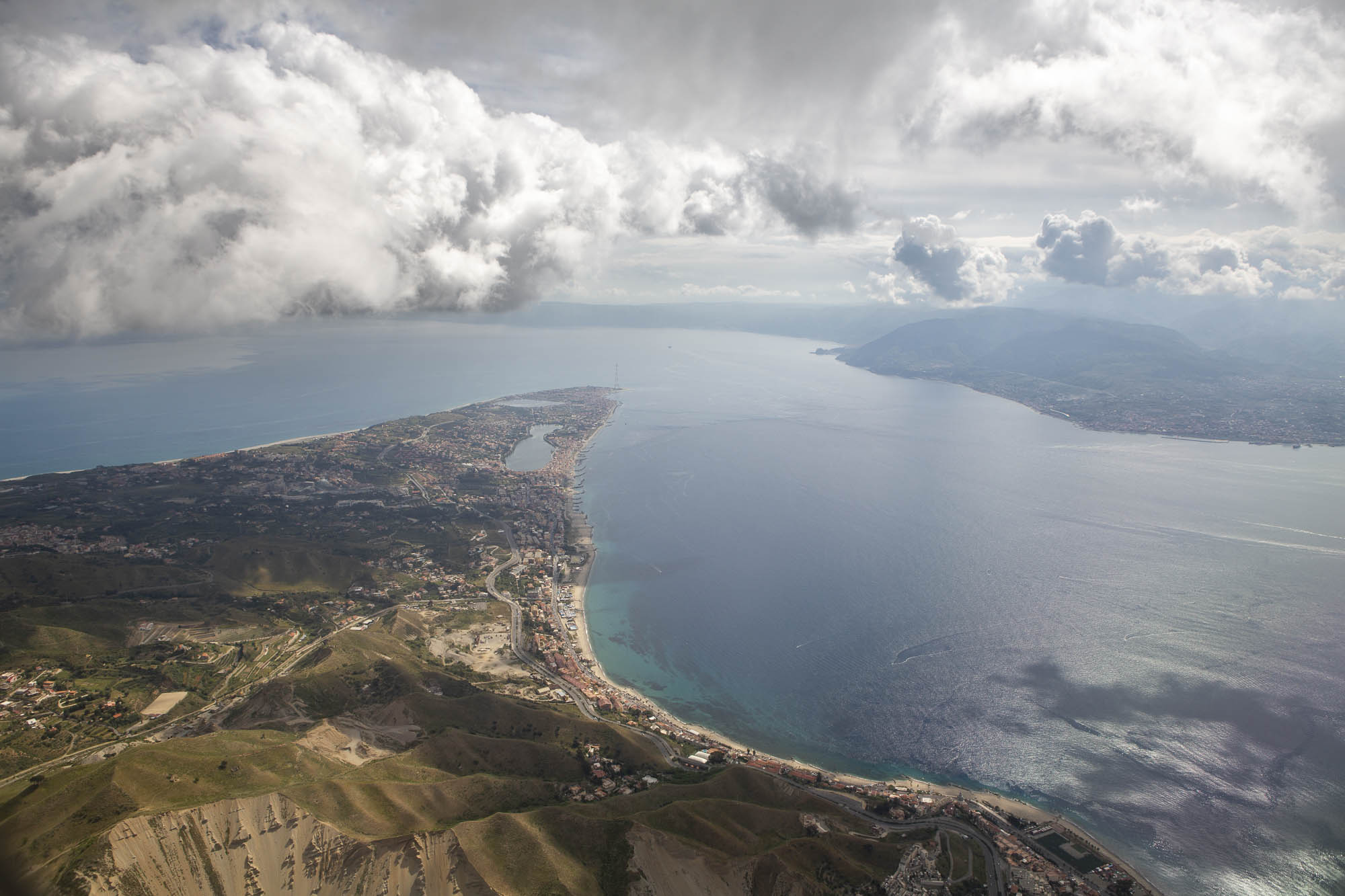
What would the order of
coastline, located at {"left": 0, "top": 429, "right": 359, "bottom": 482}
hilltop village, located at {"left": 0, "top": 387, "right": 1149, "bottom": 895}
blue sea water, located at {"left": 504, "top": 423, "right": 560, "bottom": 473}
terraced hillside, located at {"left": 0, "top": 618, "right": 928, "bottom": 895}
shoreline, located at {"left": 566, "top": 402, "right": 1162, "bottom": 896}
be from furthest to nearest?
blue sea water, located at {"left": 504, "top": 423, "right": 560, "bottom": 473} < coastline, located at {"left": 0, "top": 429, "right": 359, "bottom": 482} < shoreline, located at {"left": 566, "top": 402, "right": 1162, "bottom": 896} < hilltop village, located at {"left": 0, "top": 387, "right": 1149, "bottom": 895} < terraced hillside, located at {"left": 0, "top": 618, "right": 928, "bottom": 895}

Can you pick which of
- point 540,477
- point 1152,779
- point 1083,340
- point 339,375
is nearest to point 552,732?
point 1152,779

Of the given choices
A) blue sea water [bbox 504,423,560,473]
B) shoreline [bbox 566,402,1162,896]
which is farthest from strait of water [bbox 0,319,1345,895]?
blue sea water [bbox 504,423,560,473]

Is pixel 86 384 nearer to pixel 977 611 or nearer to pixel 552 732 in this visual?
pixel 552 732

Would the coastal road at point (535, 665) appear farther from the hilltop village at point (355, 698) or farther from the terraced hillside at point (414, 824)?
the terraced hillside at point (414, 824)

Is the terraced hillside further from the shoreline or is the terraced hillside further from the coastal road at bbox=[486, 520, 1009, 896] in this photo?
the shoreline

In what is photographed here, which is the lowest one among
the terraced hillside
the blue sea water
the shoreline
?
the shoreline
